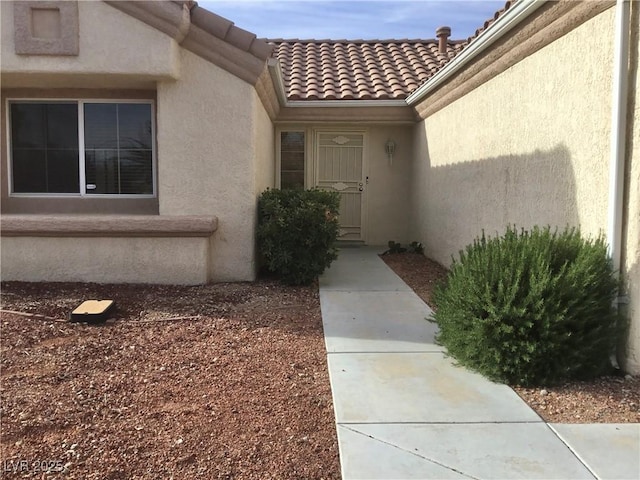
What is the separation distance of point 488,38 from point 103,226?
18.1ft

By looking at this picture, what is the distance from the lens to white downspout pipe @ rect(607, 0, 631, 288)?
13.7 feet

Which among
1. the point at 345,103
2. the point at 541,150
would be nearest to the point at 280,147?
the point at 345,103

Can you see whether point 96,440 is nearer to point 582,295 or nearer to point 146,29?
point 582,295

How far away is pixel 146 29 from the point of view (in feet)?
23.1

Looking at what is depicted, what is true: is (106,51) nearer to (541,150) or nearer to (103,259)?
(103,259)

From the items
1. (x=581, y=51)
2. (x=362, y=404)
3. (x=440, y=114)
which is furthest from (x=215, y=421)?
(x=440, y=114)

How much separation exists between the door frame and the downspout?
7899 mm

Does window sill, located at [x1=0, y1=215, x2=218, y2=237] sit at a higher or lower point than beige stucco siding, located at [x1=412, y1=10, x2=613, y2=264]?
lower

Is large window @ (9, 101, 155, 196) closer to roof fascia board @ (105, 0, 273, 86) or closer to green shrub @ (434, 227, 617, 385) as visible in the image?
roof fascia board @ (105, 0, 273, 86)

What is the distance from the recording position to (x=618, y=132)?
421 cm

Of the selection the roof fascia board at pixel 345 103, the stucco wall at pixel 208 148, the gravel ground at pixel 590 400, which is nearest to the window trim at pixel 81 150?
the stucco wall at pixel 208 148

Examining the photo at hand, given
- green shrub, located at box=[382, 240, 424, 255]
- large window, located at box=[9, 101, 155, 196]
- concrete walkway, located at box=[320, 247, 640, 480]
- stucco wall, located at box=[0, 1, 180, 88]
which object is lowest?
concrete walkway, located at box=[320, 247, 640, 480]

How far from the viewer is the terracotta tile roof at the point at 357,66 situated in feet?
36.2

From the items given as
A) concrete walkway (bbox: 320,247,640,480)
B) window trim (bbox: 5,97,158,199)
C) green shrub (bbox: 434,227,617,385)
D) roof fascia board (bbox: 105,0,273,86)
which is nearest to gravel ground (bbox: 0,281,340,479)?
concrete walkway (bbox: 320,247,640,480)
